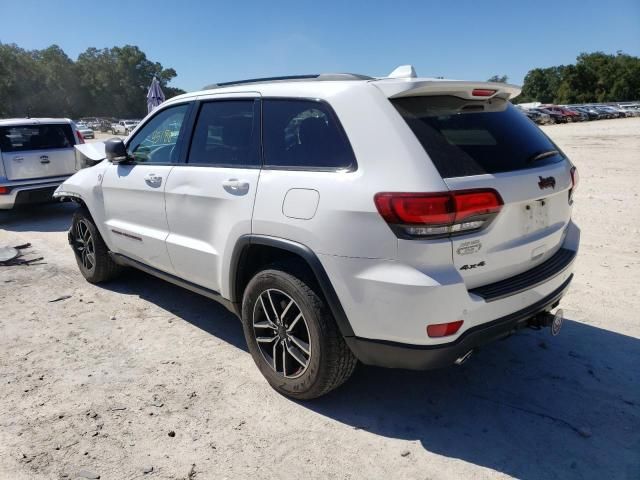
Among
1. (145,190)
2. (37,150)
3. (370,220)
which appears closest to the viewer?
(370,220)

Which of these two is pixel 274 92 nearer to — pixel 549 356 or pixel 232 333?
pixel 232 333

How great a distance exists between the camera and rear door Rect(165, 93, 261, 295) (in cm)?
313

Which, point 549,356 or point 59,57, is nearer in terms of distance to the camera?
point 549,356

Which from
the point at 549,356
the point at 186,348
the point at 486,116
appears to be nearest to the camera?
the point at 486,116

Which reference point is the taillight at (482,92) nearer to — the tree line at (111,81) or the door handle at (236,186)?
the door handle at (236,186)

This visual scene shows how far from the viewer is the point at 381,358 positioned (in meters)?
2.57

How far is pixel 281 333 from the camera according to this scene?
302 centimetres

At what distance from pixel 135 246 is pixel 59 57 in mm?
125104

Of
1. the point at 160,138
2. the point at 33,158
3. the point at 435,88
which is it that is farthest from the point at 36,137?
the point at 435,88

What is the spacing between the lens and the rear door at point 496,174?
95.9 inches

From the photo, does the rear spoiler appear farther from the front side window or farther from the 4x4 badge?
the front side window

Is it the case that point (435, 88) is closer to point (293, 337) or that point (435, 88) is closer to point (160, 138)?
point (293, 337)

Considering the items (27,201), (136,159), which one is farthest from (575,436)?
(27,201)

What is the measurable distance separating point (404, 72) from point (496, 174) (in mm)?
918
